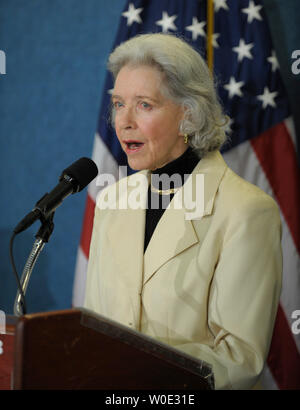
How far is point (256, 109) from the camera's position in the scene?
239 cm

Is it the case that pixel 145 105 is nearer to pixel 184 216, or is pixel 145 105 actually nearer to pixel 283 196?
pixel 184 216

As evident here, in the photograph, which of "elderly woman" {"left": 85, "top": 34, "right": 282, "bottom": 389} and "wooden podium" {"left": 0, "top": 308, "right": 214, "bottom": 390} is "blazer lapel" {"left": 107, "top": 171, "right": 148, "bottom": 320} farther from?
"wooden podium" {"left": 0, "top": 308, "right": 214, "bottom": 390}

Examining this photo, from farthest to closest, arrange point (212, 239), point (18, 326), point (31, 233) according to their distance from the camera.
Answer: point (31, 233), point (212, 239), point (18, 326)

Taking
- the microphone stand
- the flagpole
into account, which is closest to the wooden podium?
the microphone stand

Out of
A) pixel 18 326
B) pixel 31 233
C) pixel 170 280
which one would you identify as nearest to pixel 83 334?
pixel 18 326

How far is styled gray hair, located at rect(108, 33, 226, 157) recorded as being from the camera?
1512 millimetres

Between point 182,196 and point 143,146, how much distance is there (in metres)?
0.21

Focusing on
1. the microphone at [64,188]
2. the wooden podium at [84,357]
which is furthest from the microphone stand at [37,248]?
the wooden podium at [84,357]

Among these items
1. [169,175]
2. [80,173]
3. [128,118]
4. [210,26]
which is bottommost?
[80,173]

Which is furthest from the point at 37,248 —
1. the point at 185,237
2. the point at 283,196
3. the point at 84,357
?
the point at 283,196

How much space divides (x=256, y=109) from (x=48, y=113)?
1.37 metres

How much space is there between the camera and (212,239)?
1437 mm
